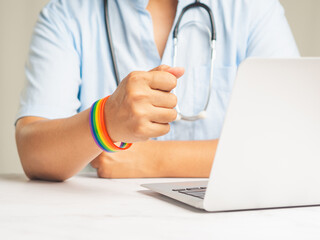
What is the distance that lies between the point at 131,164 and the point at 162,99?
28 cm

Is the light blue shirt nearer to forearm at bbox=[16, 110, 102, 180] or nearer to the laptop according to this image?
forearm at bbox=[16, 110, 102, 180]

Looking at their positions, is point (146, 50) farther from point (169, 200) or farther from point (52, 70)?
point (169, 200)

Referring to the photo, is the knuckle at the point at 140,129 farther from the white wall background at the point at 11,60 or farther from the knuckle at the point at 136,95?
the white wall background at the point at 11,60

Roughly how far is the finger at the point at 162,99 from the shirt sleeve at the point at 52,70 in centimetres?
42

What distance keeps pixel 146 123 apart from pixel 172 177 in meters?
0.31

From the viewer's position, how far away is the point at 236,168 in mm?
433

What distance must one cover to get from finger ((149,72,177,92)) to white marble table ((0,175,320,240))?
0.16 m

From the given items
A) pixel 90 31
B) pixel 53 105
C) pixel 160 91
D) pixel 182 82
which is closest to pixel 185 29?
pixel 182 82

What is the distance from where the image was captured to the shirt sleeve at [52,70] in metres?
0.94

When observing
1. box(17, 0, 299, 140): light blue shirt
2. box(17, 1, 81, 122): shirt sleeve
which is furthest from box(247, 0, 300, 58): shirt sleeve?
box(17, 1, 81, 122): shirt sleeve

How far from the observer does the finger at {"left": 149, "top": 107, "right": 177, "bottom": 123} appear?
0.58m

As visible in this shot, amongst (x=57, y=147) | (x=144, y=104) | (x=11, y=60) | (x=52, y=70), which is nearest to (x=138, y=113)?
(x=144, y=104)

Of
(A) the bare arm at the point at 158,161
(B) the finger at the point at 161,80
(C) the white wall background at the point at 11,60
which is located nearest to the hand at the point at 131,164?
(A) the bare arm at the point at 158,161

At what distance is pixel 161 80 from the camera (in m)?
0.58
